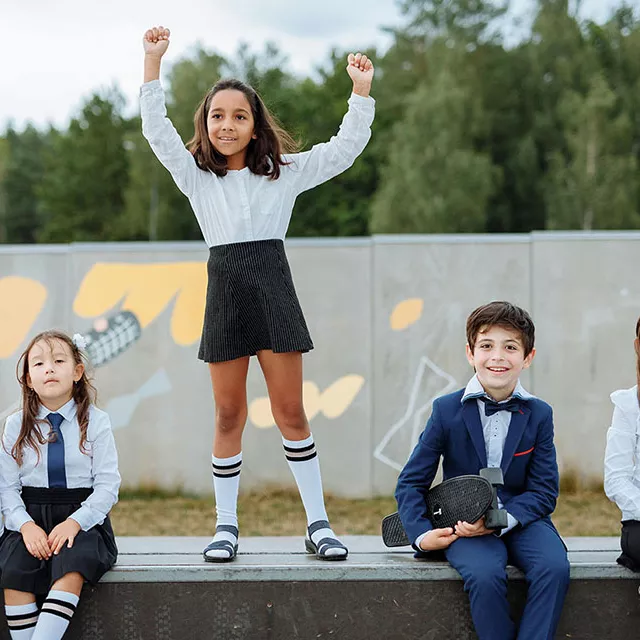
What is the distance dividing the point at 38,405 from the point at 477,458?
141cm

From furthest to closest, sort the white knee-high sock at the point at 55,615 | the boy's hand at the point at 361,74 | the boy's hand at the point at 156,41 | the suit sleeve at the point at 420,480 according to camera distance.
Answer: the boy's hand at the point at 361,74 < the boy's hand at the point at 156,41 < the suit sleeve at the point at 420,480 < the white knee-high sock at the point at 55,615

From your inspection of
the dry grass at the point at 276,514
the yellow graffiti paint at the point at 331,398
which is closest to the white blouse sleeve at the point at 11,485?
the dry grass at the point at 276,514

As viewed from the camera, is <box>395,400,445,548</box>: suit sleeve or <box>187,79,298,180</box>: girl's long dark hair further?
<box>187,79,298,180</box>: girl's long dark hair

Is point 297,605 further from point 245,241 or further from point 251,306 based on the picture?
point 245,241

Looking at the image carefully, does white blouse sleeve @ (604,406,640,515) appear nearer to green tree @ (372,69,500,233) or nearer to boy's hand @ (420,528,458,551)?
boy's hand @ (420,528,458,551)

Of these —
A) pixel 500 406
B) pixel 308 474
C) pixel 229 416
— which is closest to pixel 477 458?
pixel 500 406

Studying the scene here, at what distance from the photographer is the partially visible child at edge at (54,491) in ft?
9.12

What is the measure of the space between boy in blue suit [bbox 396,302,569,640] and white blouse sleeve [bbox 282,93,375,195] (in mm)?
715

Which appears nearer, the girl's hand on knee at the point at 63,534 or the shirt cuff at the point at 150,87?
the girl's hand on knee at the point at 63,534

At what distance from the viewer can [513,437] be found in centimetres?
290

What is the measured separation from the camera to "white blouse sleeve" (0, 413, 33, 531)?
9.43ft

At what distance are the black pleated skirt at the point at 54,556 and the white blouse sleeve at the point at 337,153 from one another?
4.12ft

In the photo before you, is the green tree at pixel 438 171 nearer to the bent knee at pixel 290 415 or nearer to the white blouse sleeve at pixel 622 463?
the bent knee at pixel 290 415

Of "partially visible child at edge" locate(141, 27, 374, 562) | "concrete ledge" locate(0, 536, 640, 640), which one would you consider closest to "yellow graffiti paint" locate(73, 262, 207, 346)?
"partially visible child at edge" locate(141, 27, 374, 562)
